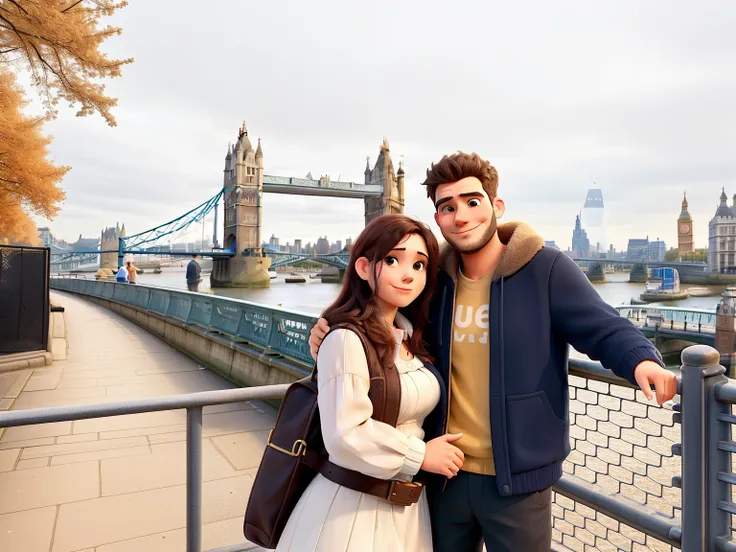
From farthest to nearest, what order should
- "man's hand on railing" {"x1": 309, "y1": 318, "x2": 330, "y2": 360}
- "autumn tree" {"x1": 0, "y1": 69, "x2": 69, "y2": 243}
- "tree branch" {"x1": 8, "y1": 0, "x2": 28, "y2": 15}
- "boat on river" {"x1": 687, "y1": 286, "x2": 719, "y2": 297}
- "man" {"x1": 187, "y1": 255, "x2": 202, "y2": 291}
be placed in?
"boat on river" {"x1": 687, "y1": 286, "x2": 719, "y2": 297} < "man" {"x1": 187, "y1": 255, "x2": 202, "y2": 291} < "autumn tree" {"x1": 0, "y1": 69, "x2": 69, "y2": 243} < "tree branch" {"x1": 8, "y1": 0, "x2": 28, "y2": 15} < "man's hand on railing" {"x1": 309, "y1": 318, "x2": 330, "y2": 360}

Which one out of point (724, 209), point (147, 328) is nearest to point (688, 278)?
point (724, 209)

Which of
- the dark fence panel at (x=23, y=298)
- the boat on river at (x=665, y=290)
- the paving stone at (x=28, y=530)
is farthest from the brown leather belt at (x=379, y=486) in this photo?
the boat on river at (x=665, y=290)

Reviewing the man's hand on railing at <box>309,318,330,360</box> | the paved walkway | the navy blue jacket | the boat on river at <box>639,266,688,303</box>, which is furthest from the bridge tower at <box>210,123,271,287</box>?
the navy blue jacket

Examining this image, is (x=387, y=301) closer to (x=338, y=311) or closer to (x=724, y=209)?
(x=338, y=311)

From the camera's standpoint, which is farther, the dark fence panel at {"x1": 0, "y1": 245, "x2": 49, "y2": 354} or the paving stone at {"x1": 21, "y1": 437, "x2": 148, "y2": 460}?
the dark fence panel at {"x1": 0, "y1": 245, "x2": 49, "y2": 354}

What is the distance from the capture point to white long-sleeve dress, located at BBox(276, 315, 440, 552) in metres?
1.37

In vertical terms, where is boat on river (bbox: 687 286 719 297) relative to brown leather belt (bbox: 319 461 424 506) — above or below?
below

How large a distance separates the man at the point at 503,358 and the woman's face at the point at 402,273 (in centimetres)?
12

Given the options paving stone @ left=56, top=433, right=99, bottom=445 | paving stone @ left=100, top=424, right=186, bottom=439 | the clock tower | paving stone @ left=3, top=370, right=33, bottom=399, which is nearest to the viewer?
paving stone @ left=56, top=433, right=99, bottom=445

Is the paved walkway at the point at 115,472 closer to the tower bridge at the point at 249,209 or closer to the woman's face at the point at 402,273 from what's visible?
the woman's face at the point at 402,273

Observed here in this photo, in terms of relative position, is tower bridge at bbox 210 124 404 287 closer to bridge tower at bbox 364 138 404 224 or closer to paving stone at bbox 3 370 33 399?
bridge tower at bbox 364 138 404 224

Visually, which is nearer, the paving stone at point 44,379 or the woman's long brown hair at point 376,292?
the woman's long brown hair at point 376,292

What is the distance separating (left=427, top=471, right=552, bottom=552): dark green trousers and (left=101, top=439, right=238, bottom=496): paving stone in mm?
3023

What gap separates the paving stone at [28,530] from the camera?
3072 millimetres
